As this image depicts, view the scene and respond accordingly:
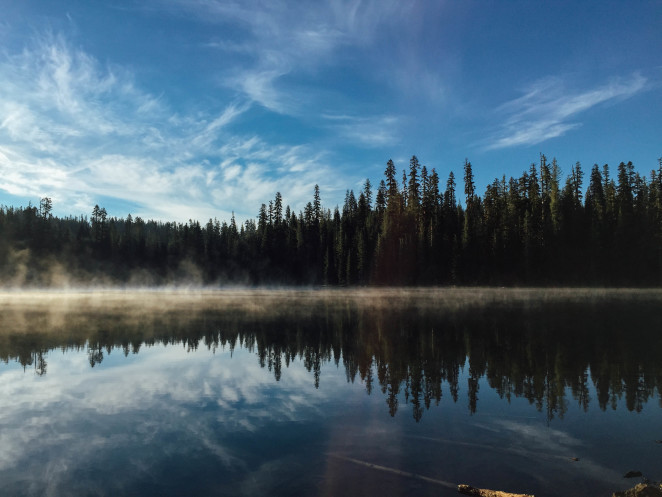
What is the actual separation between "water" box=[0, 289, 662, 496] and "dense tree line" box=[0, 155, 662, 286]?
78.3 meters

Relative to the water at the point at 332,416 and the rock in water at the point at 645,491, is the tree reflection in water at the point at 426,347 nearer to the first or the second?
the water at the point at 332,416

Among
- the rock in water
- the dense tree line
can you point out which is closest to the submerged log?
the rock in water

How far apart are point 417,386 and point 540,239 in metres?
95.8

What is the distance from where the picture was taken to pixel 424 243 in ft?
Answer: 327

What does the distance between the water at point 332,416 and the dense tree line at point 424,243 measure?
7828 cm

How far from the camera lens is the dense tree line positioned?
96500 millimetres

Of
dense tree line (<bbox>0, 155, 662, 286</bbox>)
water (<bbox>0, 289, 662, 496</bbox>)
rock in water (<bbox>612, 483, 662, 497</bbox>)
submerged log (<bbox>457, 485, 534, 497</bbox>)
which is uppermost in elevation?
dense tree line (<bbox>0, 155, 662, 286</bbox>)

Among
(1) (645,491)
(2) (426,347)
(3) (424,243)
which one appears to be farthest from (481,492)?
(3) (424,243)

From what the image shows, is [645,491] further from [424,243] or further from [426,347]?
[424,243]

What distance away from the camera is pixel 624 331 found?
2523 centimetres

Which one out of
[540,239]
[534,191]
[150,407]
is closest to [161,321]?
[150,407]

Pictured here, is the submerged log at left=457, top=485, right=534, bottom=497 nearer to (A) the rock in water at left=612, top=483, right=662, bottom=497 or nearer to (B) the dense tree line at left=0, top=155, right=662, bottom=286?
(A) the rock in water at left=612, top=483, right=662, bottom=497

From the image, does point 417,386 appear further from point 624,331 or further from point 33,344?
point 33,344

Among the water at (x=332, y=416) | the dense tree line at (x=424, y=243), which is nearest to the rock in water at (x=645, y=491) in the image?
the water at (x=332, y=416)
